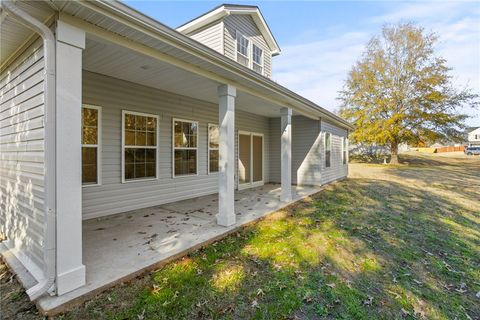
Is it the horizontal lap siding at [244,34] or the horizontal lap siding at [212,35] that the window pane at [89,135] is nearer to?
the horizontal lap siding at [212,35]

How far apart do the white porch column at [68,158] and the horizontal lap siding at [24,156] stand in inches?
15.7

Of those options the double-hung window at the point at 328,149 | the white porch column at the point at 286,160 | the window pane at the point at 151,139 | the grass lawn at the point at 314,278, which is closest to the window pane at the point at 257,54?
the double-hung window at the point at 328,149

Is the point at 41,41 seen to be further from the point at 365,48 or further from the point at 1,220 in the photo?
the point at 365,48

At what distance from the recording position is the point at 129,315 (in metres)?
2.17

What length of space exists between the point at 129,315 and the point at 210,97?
5.35m

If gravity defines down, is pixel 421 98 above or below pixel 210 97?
above

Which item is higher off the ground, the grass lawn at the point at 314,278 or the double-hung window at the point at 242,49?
the double-hung window at the point at 242,49

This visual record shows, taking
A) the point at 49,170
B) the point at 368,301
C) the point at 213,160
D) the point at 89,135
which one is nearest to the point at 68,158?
the point at 49,170

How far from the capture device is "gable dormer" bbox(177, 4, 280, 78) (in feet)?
27.6

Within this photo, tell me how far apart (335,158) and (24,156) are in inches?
425

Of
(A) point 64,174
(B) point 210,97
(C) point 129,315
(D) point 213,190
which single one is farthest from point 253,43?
(C) point 129,315

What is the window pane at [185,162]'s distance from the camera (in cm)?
637

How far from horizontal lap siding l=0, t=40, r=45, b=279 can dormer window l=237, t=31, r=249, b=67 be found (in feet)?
23.3

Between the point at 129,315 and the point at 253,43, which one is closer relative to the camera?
the point at 129,315
